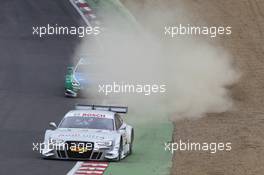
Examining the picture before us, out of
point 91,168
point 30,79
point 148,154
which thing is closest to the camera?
point 91,168

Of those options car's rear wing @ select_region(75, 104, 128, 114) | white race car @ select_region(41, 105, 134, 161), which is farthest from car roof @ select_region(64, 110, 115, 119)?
car's rear wing @ select_region(75, 104, 128, 114)

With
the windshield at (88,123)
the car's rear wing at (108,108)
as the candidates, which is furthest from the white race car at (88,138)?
the car's rear wing at (108,108)

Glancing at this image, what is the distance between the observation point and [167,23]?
4175cm

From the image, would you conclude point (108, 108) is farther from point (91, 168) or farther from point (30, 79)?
point (30, 79)

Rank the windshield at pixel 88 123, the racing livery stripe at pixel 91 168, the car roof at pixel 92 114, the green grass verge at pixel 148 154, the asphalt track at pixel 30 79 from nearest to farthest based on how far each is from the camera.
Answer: the racing livery stripe at pixel 91 168 < the green grass verge at pixel 148 154 < the asphalt track at pixel 30 79 < the windshield at pixel 88 123 < the car roof at pixel 92 114

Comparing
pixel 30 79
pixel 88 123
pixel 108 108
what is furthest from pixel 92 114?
pixel 30 79

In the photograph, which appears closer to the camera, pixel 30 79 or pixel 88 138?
pixel 88 138

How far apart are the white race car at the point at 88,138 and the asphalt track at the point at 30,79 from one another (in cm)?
34

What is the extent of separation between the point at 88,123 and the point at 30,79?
1045cm

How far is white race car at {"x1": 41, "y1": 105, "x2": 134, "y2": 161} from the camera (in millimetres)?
21469

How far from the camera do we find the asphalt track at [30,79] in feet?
71.7

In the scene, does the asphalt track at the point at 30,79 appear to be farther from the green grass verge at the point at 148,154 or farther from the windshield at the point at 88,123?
the green grass verge at the point at 148,154

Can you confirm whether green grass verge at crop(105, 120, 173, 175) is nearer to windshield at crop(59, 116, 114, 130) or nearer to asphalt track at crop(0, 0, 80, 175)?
windshield at crop(59, 116, 114, 130)

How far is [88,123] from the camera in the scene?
22656mm
